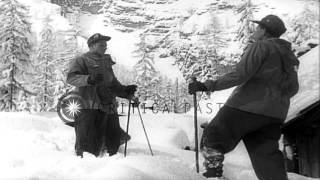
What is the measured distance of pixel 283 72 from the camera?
3660 mm

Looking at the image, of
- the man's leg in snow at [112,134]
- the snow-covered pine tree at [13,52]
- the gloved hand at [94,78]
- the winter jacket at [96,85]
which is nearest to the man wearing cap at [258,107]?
the gloved hand at [94,78]

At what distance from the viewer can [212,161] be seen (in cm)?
368

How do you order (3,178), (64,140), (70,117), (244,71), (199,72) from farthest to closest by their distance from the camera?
(199,72) → (64,140) → (70,117) → (244,71) → (3,178)

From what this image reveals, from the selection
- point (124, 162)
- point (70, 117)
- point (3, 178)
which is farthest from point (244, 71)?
point (70, 117)

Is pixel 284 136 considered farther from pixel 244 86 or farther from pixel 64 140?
pixel 244 86

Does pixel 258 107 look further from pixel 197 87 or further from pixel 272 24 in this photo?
pixel 272 24

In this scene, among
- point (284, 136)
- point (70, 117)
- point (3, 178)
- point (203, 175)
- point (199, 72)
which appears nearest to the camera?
point (3, 178)

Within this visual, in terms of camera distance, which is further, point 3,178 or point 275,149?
point 275,149

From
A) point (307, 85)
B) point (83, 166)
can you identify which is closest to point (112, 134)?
point (83, 166)

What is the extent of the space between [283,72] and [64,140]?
17.1 feet

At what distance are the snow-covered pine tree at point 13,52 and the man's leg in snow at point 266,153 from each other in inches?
1008

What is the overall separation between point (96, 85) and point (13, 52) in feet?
82.5

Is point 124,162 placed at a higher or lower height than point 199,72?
higher

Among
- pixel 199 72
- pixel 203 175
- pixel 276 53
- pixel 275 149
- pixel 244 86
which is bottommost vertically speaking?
pixel 199 72
